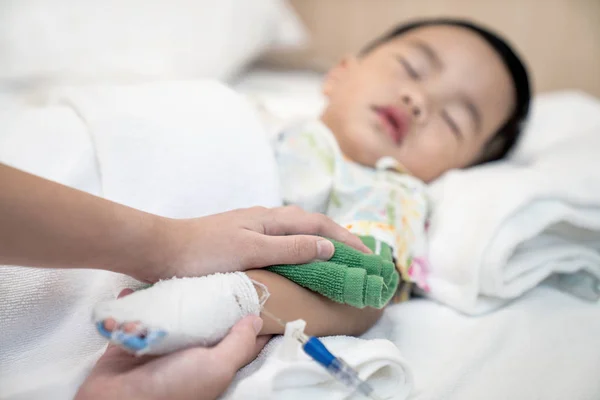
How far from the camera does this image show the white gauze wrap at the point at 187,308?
20.7 inches

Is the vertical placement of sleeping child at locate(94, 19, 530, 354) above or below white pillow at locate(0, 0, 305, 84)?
below

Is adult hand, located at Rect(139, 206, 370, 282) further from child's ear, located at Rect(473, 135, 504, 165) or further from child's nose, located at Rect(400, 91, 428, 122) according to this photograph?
child's ear, located at Rect(473, 135, 504, 165)

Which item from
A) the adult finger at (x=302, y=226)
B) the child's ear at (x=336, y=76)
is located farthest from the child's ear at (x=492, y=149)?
the adult finger at (x=302, y=226)

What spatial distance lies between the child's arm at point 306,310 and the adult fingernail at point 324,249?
0.16ft

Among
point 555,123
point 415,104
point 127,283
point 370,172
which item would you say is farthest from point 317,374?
point 555,123

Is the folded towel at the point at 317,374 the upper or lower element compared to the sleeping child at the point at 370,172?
lower

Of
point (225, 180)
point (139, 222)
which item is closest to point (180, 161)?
point (225, 180)

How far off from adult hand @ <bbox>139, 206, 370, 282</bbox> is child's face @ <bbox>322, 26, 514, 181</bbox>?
396 millimetres

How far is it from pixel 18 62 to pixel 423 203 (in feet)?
2.98

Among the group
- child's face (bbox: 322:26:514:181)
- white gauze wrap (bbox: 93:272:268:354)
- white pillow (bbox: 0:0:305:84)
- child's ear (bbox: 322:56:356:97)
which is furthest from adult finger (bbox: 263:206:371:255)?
white pillow (bbox: 0:0:305:84)

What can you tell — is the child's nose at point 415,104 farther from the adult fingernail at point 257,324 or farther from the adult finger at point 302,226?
the adult fingernail at point 257,324

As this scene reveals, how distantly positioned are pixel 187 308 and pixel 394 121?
664 millimetres

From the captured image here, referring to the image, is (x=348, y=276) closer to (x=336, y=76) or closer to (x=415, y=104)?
(x=415, y=104)

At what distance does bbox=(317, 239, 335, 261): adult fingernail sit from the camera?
0.67m
